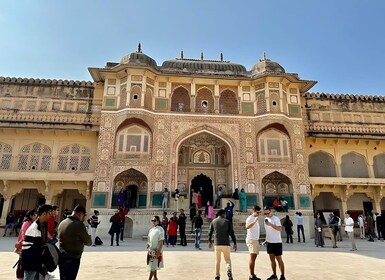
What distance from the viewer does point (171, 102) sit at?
712 inches

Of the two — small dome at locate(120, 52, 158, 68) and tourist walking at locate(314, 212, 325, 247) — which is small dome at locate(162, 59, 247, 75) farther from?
tourist walking at locate(314, 212, 325, 247)

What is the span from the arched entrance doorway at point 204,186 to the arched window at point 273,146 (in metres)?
3.73

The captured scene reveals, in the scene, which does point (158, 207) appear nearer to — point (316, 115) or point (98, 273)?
point (98, 273)

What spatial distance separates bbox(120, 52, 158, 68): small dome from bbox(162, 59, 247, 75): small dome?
39.7 inches

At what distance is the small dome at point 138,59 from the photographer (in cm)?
1769

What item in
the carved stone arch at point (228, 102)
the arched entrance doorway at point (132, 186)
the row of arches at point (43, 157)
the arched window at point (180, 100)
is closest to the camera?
the arched entrance doorway at point (132, 186)

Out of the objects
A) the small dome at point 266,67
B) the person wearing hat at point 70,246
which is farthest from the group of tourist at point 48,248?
the small dome at point 266,67

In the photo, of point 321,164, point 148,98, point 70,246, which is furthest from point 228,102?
point 70,246

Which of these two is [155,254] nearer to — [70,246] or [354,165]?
[70,246]

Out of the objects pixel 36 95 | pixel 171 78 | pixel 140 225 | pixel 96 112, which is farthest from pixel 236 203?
pixel 36 95

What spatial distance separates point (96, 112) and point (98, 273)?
46.9 ft

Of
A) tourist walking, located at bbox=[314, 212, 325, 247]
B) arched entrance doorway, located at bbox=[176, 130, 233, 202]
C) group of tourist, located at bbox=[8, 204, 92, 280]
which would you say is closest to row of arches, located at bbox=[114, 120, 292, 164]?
arched entrance doorway, located at bbox=[176, 130, 233, 202]

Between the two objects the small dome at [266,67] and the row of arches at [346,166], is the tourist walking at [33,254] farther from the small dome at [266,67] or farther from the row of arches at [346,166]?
the row of arches at [346,166]

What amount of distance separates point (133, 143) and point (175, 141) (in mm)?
2393
